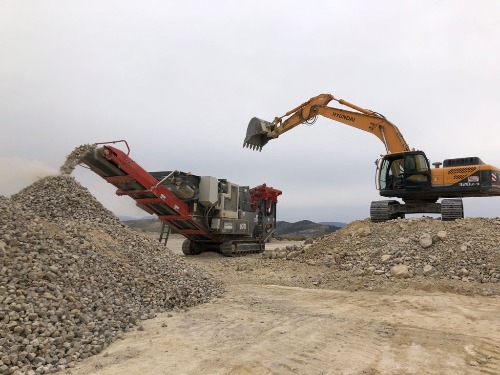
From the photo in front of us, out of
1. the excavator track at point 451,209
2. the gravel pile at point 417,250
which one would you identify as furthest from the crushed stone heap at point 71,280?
the excavator track at point 451,209

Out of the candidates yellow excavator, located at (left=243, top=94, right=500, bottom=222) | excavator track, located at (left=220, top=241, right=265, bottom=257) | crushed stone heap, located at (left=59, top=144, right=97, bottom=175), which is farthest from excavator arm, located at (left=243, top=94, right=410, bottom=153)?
crushed stone heap, located at (left=59, top=144, right=97, bottom=175)

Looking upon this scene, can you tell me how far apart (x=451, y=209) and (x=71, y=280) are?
35.3ft

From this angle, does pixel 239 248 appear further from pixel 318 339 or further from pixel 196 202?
pixel 318 339

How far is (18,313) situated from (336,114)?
1211cm

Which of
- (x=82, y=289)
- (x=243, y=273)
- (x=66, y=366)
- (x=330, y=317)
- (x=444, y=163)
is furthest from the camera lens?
(x=444, y=163)

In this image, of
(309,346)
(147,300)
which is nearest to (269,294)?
(147,300)

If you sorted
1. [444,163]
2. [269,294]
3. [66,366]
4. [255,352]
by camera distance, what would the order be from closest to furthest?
[66,366], [255,352], [269,294], [444,163]

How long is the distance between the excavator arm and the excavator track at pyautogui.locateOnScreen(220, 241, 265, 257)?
12.2ft

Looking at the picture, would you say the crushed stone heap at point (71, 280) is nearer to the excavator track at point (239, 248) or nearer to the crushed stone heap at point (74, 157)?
the crushed stone heap at point (74, 157)

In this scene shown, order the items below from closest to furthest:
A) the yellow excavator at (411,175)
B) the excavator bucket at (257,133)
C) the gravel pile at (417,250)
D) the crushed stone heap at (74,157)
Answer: the gravel pile at (417,250) → the crushed stone heap at (74,157) → the yellow excavator at (411,175) → the excavator bucket at (257,133)

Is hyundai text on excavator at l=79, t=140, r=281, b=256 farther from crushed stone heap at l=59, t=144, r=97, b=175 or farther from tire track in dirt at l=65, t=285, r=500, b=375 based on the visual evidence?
tire track in dirt at l=65, t=285, r=500, b=375

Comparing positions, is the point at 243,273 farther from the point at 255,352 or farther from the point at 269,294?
the point at 255,352

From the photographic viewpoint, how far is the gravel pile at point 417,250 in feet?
28.8

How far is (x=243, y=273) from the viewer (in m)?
10.4
